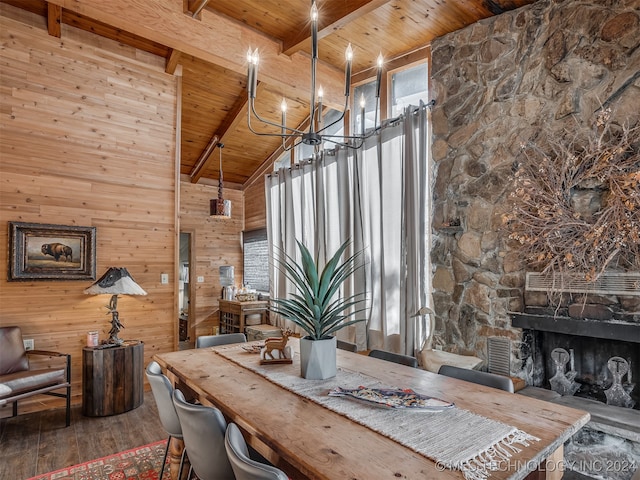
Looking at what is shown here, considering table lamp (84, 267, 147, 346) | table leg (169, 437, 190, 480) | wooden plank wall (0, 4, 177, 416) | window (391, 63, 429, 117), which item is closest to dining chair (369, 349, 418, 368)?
table leg (169, 437, 190, 480)

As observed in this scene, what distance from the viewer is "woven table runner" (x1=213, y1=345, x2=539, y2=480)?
1.13 m

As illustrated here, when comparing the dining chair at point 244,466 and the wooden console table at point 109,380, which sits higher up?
the dining chair at point 244,466

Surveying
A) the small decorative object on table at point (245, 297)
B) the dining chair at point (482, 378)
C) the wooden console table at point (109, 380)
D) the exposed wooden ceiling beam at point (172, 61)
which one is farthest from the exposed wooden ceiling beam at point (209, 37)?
the small decorative object on table at point (245, 297)

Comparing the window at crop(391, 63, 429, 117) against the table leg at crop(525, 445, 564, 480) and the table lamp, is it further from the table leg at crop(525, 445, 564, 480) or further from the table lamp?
the table leg at crop(525, 445, 564, 480)

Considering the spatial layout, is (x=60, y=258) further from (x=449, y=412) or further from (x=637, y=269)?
(x=637, y=269)

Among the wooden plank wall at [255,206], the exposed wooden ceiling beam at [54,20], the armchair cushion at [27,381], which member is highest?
the exposed wooden ceiling beam at [54,20]

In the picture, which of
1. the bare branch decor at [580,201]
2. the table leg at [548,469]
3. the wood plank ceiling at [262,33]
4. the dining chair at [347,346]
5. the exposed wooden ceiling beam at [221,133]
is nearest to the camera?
the table leg at [548,469]

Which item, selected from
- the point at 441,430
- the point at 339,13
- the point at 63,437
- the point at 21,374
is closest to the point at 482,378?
the point at 441,430

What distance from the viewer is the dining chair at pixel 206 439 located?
1.49 metres

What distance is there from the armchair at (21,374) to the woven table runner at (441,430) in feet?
7.93

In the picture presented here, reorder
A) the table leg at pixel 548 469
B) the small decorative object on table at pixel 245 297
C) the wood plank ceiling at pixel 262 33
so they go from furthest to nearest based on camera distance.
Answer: the small decorative object on table at pixel 245 297
the wood plank ceiling at pixel 262 33
the table leg at pixel 548 469

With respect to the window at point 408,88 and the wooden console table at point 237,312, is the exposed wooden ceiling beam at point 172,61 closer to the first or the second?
the window at point 408,88

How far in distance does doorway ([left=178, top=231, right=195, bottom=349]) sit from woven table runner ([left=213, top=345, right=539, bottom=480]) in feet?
16.9

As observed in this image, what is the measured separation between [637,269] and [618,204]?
42 cm
